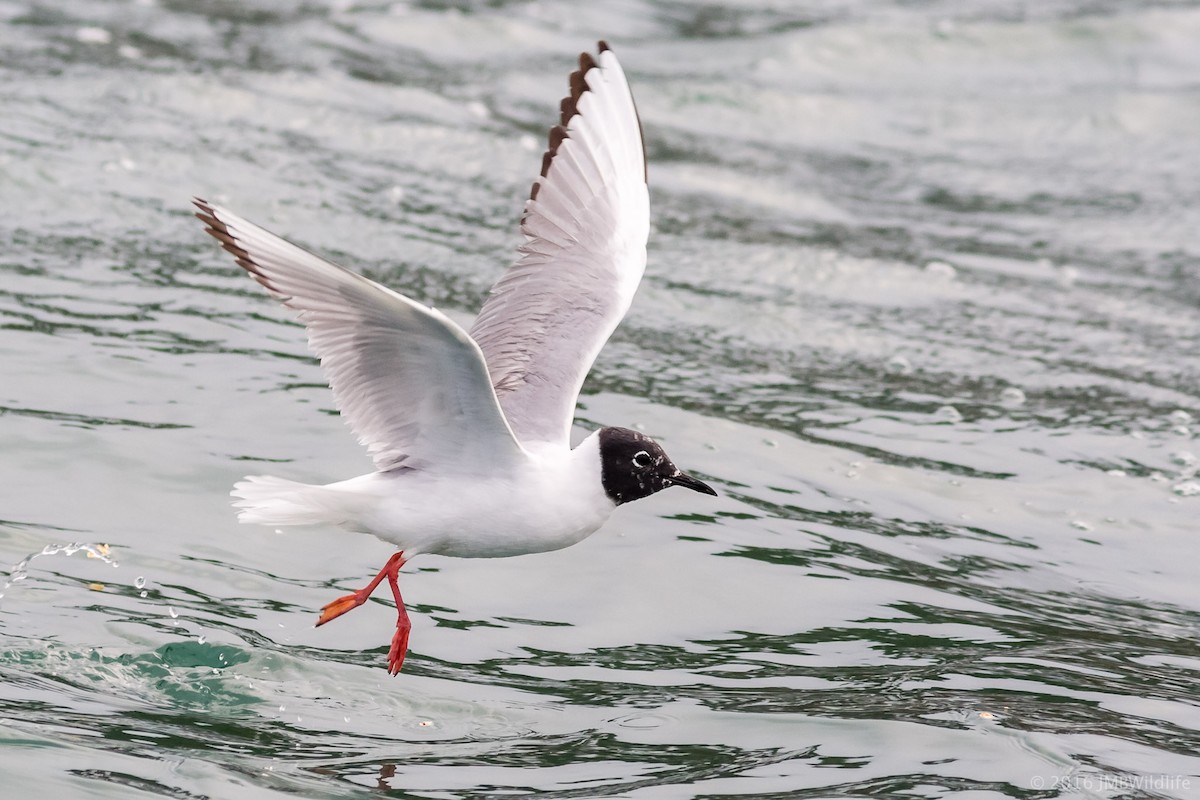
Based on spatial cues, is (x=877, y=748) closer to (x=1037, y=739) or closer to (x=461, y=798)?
(x=1037, y=739)

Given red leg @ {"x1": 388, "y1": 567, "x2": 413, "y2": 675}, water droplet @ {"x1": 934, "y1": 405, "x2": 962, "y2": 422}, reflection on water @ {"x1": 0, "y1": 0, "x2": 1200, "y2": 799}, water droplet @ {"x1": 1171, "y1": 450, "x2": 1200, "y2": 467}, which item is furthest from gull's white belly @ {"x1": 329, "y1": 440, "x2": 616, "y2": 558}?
water droplet @ {"x1": 1171, "y1": 450, "x2": 1200, "y2": 467}

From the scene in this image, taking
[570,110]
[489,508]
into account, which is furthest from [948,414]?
[489,508]

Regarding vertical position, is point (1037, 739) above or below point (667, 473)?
below

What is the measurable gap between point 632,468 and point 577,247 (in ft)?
4.73

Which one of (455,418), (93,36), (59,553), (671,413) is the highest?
(93,36)

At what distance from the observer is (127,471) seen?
7629mm

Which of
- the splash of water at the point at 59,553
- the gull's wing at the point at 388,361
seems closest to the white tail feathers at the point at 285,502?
the gull's wing at the point at 388,361

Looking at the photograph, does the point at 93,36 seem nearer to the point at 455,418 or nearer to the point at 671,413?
the point at 671,413

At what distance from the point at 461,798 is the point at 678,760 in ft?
2.56

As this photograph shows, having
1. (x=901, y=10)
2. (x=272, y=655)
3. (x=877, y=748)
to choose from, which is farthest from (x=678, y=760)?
(x=901, y=10)

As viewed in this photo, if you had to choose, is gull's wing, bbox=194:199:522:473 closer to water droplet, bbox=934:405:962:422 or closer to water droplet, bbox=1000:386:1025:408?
water droplet, bbox=934:405:962:422

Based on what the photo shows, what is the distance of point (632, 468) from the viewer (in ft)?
19.8

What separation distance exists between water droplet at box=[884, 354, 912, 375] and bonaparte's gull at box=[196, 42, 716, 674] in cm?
349

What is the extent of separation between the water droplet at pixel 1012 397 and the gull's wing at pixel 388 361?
468 centimetres
